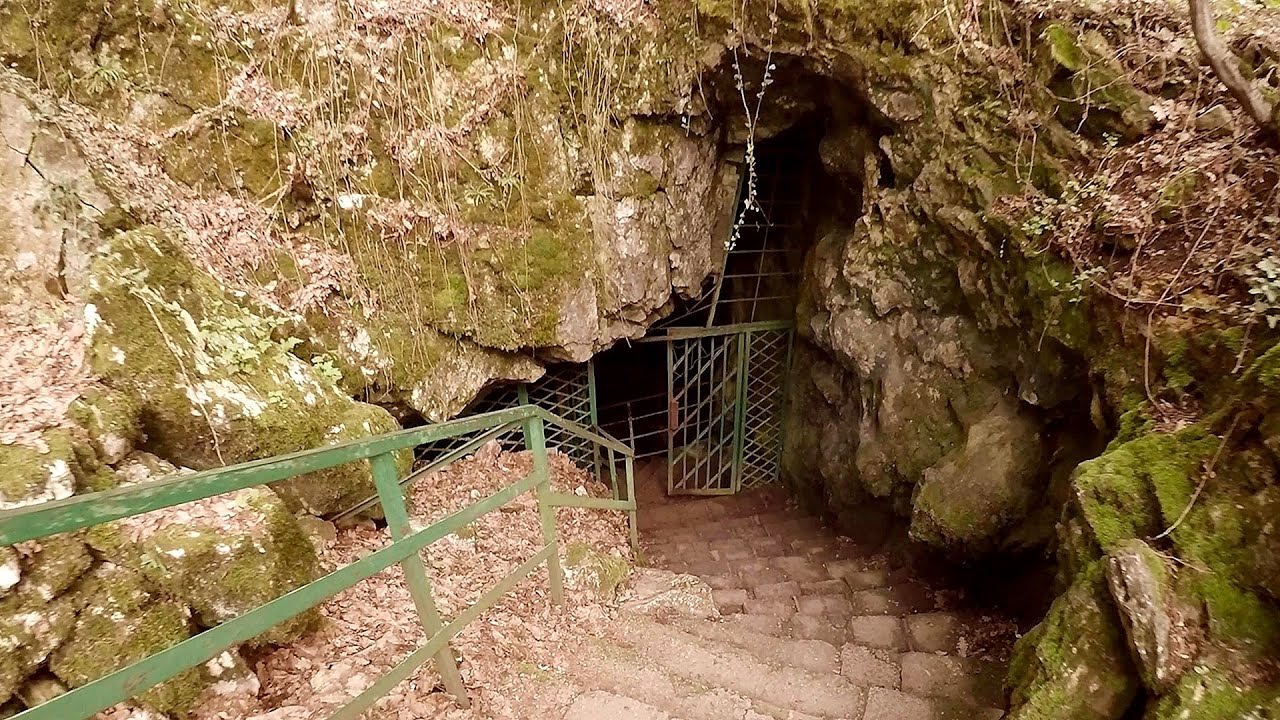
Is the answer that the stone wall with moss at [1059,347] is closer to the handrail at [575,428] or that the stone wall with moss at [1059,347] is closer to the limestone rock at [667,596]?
the limestone rock at [667,596]

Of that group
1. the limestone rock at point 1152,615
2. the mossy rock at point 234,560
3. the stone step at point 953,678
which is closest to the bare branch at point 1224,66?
the limestone rock at point 1152,615

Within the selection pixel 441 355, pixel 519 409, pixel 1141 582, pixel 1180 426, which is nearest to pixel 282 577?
pixel 519 409

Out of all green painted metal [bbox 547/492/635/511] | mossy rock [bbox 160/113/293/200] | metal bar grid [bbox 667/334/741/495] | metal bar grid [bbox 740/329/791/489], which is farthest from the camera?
metal bar grid [bbox 740/329/791/489]

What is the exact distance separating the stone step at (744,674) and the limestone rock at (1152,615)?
124 centimetres

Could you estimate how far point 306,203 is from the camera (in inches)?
159

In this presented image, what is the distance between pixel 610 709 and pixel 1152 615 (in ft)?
6.48

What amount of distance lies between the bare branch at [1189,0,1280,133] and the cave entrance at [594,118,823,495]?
412 centimetres

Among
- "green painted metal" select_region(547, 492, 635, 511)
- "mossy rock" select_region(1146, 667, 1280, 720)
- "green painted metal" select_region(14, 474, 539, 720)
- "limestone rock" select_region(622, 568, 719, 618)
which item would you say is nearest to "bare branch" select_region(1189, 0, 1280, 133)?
"mossy rock" select_region(1146, 667, 1280, 720)

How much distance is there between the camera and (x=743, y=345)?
7871mm

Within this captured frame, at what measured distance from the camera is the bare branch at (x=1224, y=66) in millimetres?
2781

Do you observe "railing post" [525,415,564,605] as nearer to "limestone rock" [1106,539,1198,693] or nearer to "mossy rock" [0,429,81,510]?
"mossy rock" [0,429,81,510]

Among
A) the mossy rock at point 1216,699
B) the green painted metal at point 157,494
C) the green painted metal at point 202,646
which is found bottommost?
the mossy rock at point 1216,699

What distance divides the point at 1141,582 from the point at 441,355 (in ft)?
13.6

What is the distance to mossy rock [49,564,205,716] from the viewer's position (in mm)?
1920
